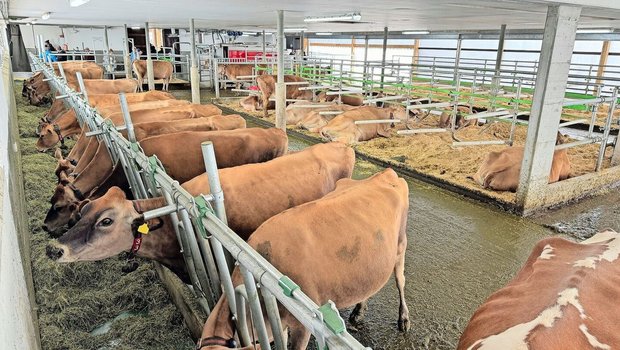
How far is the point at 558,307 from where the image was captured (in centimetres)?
196

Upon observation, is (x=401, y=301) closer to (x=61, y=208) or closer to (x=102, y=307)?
(x=102, y=307)

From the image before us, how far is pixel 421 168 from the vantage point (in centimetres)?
751

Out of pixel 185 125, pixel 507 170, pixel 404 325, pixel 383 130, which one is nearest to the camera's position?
pixel 404 325

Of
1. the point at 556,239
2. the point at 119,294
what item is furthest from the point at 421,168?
the point at 119,294

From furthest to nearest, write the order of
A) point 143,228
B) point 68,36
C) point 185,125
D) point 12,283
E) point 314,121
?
point 68,36
point 314,121
point 185,125
point 143,228
point 12,283

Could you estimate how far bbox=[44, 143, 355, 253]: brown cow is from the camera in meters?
3.05

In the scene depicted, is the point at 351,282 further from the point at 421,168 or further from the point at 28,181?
the point at 28,181

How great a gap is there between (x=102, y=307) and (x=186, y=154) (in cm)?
199

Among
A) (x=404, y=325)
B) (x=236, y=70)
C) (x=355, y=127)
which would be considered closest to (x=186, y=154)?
(x=404, y=325)

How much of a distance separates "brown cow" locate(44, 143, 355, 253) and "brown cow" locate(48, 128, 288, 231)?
1.20m

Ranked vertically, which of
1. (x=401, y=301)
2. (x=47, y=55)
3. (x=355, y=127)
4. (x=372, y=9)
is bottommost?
(x=401, y=301)

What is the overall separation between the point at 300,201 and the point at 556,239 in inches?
80.3

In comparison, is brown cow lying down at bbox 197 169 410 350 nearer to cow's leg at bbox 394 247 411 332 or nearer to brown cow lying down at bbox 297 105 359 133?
cow's leg at bbox 394 247 411 332

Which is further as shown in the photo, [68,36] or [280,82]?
[68,36]
